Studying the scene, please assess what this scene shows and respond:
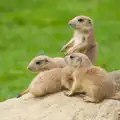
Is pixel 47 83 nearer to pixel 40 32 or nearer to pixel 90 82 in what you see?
pixel 90 82

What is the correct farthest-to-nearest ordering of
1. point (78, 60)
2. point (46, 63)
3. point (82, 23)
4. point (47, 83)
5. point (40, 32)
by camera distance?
point (40, 32), point (82, 23), point (46, 63), point (47, 83), point (78, 60)

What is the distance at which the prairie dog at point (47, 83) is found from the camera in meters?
8.42

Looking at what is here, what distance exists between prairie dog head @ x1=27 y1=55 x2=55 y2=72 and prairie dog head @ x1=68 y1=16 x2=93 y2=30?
80cm

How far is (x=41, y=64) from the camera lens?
28.8 ft

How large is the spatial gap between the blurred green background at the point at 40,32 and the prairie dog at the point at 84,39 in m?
4.22

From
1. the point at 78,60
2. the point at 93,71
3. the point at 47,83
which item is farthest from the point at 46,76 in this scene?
the point at 93,71

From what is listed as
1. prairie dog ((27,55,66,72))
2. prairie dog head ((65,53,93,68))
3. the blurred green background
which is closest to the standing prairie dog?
prairie dog ((27,55,66,72))

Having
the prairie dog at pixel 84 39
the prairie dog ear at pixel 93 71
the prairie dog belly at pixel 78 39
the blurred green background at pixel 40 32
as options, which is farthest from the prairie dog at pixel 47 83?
the blurred green background at pixel 40 32

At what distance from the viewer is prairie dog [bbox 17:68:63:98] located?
8422 millimetres

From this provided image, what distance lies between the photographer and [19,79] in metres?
15.1

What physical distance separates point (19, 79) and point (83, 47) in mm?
5947

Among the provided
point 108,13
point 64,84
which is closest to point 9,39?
point 108,13

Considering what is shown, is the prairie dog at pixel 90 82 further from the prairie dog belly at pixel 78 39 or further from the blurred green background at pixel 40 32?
the blurred green background at pixel 40 32

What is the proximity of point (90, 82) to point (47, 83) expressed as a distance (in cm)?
63
